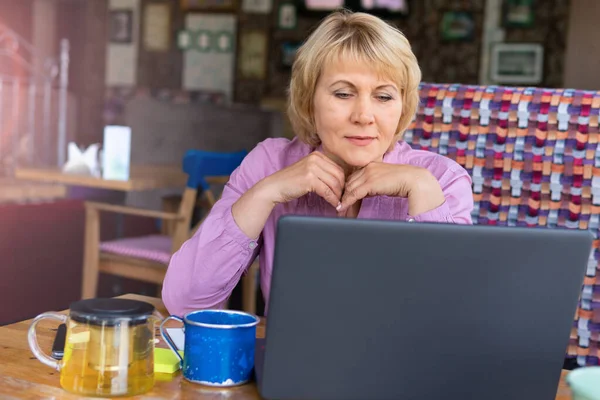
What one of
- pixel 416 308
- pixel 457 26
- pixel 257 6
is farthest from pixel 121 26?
pixel 416 308

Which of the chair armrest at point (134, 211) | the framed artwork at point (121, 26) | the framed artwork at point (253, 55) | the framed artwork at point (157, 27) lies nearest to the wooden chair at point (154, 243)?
the chair armrest at point (134, 211)

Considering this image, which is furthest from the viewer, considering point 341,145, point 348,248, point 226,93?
point 226,93

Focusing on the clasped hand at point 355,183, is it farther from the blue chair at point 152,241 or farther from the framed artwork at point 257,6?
the framed artwork at point 257,6

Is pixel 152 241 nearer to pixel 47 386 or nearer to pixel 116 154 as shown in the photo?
pixel 116 154

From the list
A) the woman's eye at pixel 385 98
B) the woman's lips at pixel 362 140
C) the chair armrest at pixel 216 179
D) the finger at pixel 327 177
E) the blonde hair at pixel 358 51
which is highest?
the blonde hair at pixel 358 51

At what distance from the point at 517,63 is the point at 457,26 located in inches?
22.5

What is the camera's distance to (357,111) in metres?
1.30

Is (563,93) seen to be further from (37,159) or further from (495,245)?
(37,159)

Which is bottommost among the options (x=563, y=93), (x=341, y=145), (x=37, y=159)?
(x=37, y=159)

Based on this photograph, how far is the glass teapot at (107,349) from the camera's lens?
0.84 m

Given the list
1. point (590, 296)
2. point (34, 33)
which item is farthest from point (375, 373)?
point (34, 33)

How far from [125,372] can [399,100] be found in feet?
2.27

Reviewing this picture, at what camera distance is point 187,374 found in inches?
37.2

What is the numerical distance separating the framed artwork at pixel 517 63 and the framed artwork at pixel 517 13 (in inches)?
6.3
